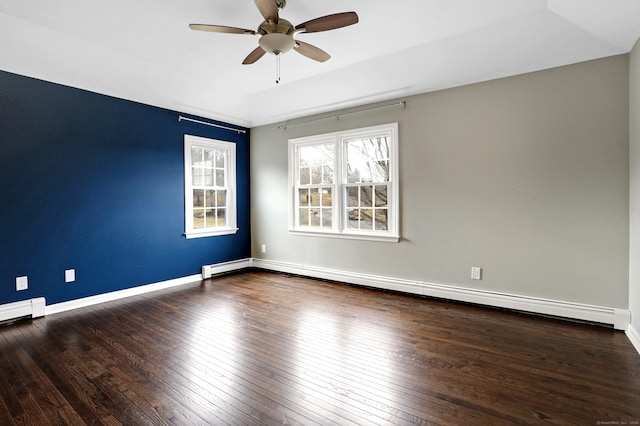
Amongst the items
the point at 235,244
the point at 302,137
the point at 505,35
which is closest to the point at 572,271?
the point at 505,35

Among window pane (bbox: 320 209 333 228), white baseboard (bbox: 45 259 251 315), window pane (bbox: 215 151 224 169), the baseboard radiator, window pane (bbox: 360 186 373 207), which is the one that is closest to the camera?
the baseboard radiator

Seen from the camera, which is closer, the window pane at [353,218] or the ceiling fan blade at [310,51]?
the ceiling fan blade at [310,51]

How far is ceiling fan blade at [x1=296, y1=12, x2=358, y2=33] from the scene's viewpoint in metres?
2.15

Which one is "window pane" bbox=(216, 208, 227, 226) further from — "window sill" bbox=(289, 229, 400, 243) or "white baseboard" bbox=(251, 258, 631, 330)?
"white baseboard" bbox=(251, 258, 631, 330)

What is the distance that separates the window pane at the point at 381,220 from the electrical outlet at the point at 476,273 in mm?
1158

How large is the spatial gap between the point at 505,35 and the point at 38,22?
164 inches

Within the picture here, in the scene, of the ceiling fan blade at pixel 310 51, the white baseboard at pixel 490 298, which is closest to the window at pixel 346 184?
the white baseboard at pixel 490 298

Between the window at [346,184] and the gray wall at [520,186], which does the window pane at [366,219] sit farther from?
the gray wall at [520,186]

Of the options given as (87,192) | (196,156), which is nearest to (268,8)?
(87,192)

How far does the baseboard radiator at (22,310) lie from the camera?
307 cm

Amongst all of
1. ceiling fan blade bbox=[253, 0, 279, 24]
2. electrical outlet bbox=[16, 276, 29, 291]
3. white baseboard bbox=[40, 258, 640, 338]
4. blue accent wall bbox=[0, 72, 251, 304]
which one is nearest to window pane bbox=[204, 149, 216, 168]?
blue accent wall bbox=[0, 72, 251, 304]

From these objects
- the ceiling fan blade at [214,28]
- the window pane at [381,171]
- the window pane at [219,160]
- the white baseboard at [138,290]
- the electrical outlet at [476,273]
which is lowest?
the white baseboard at [138,290]

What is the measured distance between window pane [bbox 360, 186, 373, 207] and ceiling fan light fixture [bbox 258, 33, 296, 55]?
2346mm

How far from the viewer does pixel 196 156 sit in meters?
4.81
